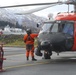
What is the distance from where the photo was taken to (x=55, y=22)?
18.6 metres

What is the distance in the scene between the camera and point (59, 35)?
59.4ft

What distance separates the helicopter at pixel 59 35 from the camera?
58.9 feet

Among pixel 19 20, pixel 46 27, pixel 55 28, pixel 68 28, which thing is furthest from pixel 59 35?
pixel 19 20

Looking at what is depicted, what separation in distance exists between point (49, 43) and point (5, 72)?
14.6 ft

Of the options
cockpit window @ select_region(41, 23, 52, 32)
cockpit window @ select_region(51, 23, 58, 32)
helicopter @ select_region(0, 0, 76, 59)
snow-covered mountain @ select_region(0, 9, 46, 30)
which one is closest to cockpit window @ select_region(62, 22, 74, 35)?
helicopter @ select_region(0, 0, 76, 59)

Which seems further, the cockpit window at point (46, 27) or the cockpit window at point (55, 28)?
the cockpit window at point (46, 27)

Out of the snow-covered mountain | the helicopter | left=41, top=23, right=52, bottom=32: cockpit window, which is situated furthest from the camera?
the snow-covered mountain

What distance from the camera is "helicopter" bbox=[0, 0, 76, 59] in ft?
58.9

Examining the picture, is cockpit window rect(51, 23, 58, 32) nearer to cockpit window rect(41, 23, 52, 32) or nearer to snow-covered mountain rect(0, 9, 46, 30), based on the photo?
cockpit window rect(41, 23, 52, 32)

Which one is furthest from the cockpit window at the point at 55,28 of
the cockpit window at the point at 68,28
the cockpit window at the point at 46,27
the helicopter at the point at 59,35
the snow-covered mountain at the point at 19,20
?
the snow-covered mountain at the point at 19,20

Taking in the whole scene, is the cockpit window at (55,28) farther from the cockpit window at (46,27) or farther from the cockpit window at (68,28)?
the cockpit window at (68,28)

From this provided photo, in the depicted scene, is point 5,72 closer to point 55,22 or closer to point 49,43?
point 49,43

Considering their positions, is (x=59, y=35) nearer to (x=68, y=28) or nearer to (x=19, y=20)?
(x=68, y=28)

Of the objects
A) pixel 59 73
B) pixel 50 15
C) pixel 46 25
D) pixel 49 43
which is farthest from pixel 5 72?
pixel 50 15
